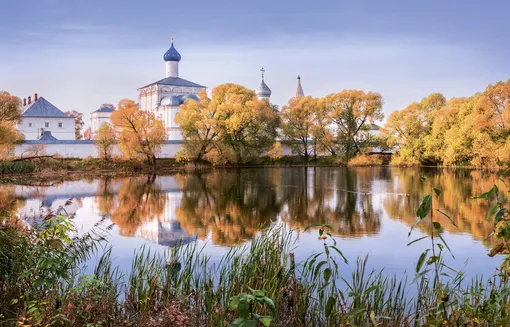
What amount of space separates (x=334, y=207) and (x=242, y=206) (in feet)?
8.47

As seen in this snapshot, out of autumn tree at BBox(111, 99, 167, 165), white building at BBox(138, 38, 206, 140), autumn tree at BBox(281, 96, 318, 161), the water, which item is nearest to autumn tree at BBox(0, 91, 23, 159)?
autumn tree at BBox(111, 99, 167, 165)

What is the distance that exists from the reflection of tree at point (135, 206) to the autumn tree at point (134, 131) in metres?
11.8

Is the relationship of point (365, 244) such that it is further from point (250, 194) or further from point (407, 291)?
point (250, 194)

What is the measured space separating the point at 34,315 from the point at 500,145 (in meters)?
29.4

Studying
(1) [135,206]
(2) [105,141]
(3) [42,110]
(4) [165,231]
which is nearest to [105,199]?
(1) [135,206]

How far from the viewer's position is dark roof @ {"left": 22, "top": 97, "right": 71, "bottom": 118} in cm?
4691

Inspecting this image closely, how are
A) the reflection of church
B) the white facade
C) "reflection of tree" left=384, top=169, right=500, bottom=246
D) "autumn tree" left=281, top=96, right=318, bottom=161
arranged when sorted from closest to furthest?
the reflection of church, "reflection of tree" left=384, top=169, right=500, bottom=246, "autumn tree" left=281, top=96, right=318, bottom=161, the white facade

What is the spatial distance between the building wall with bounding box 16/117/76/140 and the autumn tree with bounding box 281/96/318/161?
68.7 ft

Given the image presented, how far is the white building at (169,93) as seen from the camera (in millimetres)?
51062

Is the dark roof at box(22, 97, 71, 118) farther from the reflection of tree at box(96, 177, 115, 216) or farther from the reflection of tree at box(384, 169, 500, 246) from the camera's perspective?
the reflection of tree at box(384, 169, 500, 246)

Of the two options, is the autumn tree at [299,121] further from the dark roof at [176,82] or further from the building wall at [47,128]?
the building wall at [47,128]

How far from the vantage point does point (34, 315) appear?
3850mm

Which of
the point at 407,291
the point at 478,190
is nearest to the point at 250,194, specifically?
the point at 478,190

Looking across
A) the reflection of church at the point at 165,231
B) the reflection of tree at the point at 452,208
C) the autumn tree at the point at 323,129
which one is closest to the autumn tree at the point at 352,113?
the autumn tree at the point at 323,129
